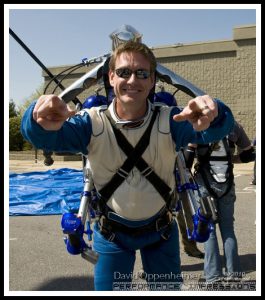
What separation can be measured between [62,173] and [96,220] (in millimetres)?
11163

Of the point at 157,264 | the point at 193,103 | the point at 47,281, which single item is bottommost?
the point at 47,281

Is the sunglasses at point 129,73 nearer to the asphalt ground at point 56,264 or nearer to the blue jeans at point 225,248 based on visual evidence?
the asphalt ground at point 56,264

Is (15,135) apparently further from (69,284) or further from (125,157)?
(125,157)

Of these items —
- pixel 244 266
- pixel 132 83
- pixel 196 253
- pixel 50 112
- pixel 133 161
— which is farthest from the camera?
pixel 196 253

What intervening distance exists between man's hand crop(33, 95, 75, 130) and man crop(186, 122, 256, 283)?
2.19 metres

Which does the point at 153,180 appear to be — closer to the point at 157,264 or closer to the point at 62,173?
the point at 157,264

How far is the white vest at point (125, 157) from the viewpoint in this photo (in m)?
2.27

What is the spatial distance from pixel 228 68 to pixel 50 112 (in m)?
22.4

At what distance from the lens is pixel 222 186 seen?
158 inches

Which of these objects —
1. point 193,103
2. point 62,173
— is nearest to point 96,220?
point 193,103

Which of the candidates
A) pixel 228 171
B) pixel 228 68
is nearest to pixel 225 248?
pixel 228 171

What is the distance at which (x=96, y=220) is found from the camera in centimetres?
248

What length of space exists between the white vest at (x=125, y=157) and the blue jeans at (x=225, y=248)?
1626mm

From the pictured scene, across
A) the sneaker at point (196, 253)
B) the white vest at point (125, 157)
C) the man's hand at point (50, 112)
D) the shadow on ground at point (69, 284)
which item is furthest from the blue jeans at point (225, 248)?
the man's hand at point (50, 112)
